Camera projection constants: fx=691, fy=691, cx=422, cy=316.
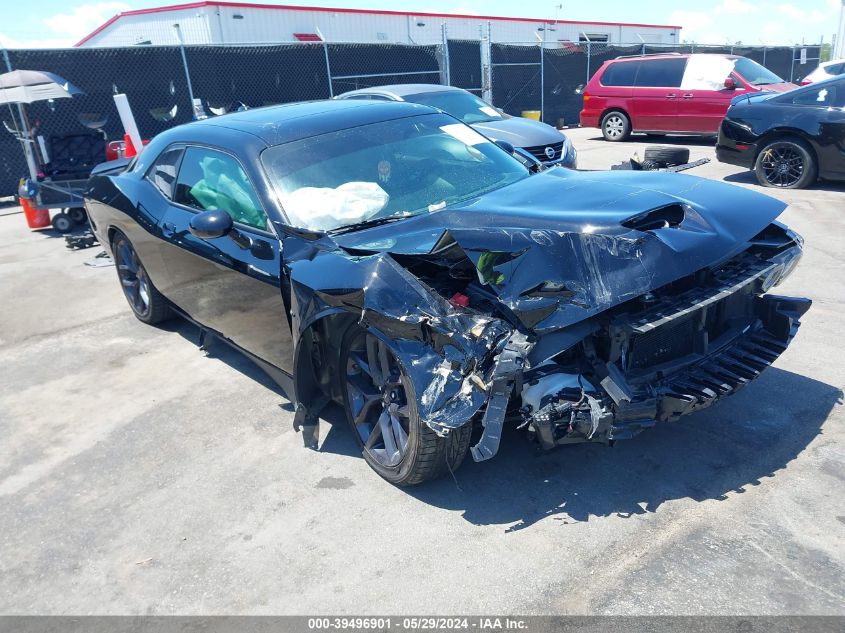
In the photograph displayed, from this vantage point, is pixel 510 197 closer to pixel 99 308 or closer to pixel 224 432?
pixel 224 432

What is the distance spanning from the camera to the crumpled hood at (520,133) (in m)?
9.49

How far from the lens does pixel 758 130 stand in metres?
9.04

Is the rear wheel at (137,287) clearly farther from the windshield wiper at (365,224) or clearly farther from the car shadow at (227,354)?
the windshield wiper at (365,224)

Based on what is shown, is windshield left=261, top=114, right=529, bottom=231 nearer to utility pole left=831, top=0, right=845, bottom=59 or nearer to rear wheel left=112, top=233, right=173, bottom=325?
rear wheel left=112, top=233, right=173, bottom=325

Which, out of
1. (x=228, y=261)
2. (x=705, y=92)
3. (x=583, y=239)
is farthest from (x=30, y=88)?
(x=705, y=92)

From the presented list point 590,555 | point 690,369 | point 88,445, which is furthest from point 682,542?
point 88,445

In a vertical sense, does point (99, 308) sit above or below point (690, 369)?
below

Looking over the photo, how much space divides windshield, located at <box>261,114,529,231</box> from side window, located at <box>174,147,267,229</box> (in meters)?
0.19

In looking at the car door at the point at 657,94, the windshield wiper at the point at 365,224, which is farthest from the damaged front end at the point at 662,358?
the car door at the point at 657,94

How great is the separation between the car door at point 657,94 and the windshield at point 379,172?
10.9 metres

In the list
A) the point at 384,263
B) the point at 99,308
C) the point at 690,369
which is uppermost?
the point at 384,263

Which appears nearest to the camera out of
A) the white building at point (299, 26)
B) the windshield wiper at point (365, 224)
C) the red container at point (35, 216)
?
the windshield wiper at point (365, 224)

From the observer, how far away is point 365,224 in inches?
142

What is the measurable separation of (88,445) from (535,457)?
2.62 metres
